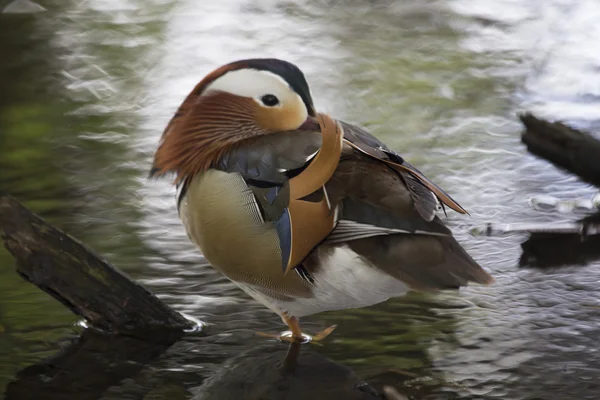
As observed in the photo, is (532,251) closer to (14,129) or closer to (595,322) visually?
(595,322)

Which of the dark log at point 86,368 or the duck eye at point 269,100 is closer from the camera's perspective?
the duck eye at point 269,100

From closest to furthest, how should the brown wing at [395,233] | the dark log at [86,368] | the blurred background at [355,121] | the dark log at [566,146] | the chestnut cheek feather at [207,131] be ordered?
the brown wing at [395,233] → the chestnut cheek feather at [207,131] → the dark log at [86,368] → the blurred background at [355,121] → the dark log at [566,146]

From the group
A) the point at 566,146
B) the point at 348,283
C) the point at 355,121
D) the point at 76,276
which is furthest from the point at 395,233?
the point at 355,121

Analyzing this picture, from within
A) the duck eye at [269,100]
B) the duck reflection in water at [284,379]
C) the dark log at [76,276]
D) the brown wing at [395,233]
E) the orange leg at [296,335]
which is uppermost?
the duck eye at [269,100]

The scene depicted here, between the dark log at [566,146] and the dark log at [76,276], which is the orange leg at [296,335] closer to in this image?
the dark log at [76,276]

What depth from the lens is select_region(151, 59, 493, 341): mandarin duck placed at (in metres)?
2.17

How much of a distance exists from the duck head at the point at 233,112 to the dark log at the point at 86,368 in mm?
498

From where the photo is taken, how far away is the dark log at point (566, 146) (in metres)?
3.32

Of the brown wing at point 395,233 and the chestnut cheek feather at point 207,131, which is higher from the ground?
the chestnut cheek feather at point 207,131

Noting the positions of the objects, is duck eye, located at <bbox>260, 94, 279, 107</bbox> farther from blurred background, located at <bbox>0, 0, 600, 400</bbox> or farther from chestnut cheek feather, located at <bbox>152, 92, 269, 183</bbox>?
blurred background, located at <bbox>0, 0, 600, 400</bbox>

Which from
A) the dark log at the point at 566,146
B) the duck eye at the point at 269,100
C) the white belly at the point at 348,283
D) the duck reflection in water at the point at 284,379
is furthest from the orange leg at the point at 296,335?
the dark log at the point at 566,146

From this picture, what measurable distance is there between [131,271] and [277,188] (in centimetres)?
100

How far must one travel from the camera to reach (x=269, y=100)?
2248 millimetres

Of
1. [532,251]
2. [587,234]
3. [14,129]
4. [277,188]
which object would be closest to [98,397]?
[277,188]
